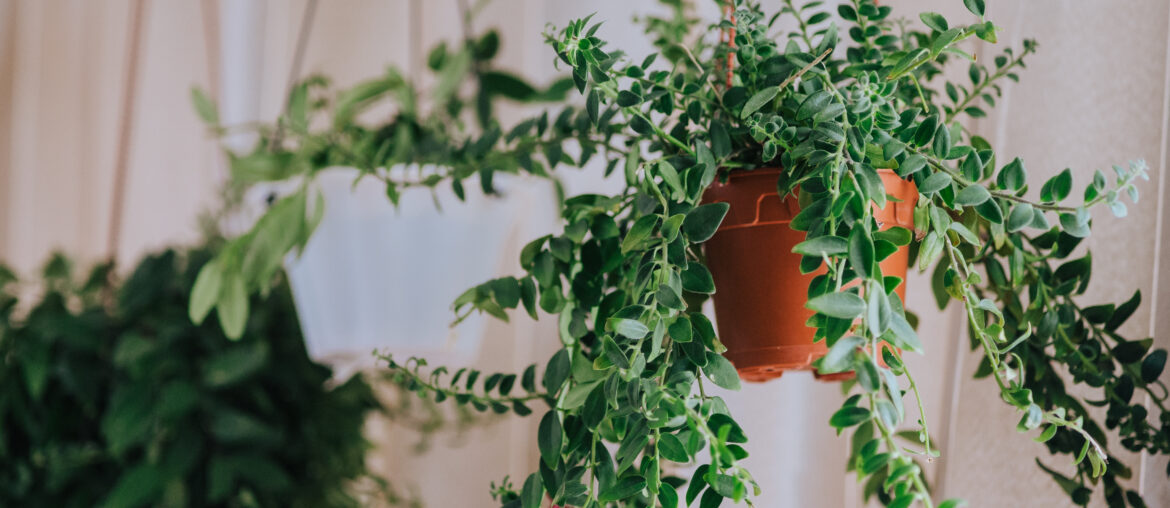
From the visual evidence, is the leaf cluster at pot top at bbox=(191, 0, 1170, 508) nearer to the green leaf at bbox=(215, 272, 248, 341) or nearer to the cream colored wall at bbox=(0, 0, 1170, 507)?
the cream colored wall at bbox=(0, 0, 1170, 507)

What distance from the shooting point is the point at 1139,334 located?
0.67m

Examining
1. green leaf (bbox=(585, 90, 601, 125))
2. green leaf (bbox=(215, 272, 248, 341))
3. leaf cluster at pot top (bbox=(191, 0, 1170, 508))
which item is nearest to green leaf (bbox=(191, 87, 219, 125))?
green leaf (bbox=(215, 272, 248, 341))

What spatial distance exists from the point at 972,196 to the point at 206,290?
72 cm

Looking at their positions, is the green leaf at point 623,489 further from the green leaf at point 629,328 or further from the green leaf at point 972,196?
the green leaf at point 972,196

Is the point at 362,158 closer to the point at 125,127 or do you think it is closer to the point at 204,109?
the point at 204,109

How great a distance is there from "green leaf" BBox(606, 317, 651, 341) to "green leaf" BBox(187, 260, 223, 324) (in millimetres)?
568

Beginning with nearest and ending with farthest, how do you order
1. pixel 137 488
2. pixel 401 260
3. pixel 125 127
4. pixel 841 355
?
pixel 841 355 → pixel 401 260 → pixel 137 488 → pixel 125 127

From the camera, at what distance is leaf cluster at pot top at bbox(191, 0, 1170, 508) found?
1.43 ft

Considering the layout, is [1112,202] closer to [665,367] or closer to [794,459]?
[665,367]

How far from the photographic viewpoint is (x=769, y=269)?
22.0 inches

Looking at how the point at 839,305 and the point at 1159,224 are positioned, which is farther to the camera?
the point at 1159,224

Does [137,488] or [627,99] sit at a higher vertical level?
[627,99]

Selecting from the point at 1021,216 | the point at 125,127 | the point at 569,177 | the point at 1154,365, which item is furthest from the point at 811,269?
the point at 125,127

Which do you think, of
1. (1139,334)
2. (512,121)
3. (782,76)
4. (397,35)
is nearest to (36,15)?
(397,35)
